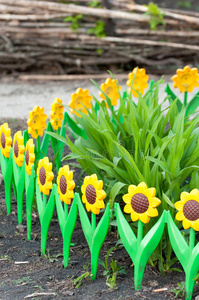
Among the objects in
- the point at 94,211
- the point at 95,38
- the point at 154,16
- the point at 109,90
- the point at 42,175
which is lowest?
the point at 94,211

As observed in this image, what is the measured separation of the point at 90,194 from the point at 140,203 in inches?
8.8

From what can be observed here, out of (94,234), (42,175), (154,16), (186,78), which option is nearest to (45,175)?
(42,175)

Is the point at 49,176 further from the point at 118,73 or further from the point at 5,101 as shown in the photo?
the point at 118,73

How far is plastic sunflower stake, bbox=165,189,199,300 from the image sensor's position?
1.58m

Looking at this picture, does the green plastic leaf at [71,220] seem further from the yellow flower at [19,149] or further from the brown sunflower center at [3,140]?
the brown sunflower center at [3,140]

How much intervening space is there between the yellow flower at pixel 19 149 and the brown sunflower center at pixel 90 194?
1.84 feet

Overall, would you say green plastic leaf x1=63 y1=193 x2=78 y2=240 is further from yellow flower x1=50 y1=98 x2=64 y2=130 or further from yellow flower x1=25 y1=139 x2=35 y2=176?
yellow flower x1=50 y1=98 x2=64 y2=130

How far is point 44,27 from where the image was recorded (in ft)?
18.7

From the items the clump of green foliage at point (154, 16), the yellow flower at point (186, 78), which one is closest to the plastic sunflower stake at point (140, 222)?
the yellow flower at point (186, 78)

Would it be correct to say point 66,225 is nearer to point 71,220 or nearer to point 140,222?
point 71,220

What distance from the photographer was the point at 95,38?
18.3 ft

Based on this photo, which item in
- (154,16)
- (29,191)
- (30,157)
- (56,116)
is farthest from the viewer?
(154,16)

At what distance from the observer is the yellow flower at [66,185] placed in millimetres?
1802

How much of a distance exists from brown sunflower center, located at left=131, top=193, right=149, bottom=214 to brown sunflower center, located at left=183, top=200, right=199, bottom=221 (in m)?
0.15
